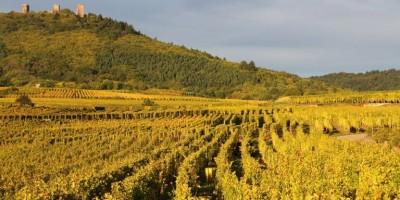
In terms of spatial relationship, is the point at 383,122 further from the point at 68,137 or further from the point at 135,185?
the point at 135,185

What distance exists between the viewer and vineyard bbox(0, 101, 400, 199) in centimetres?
2141

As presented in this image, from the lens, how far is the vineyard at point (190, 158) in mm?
21406

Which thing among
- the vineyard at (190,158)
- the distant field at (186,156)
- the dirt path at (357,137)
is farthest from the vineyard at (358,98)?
the dirt path at (357,137)

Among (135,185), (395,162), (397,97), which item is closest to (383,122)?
(397,97)

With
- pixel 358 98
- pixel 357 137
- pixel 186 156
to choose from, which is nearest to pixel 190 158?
pixel 186 156

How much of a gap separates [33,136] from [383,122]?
143ft

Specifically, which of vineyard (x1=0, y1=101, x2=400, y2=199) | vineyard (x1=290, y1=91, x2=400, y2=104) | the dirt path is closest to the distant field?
A: vineyard (x1=0, y1=101, x2=400, y2=199)

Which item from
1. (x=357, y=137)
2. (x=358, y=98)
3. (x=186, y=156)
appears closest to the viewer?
(x=186, y=156)

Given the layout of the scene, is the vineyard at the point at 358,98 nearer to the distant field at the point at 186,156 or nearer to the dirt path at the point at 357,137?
the distant field at the point at 186,156

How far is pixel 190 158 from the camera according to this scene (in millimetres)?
31312

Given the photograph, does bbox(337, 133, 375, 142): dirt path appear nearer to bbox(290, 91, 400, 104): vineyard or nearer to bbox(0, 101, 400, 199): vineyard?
bbox(0, 101, 400, 199): vineyard

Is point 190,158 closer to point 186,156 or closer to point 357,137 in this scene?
point 186,156

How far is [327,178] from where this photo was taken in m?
23.6

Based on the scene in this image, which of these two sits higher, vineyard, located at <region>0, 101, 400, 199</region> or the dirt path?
vineyard, located at <region>0, 101, 400, 199</region>
